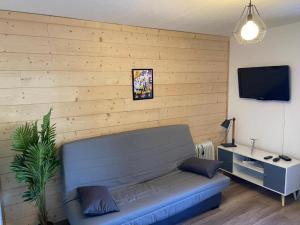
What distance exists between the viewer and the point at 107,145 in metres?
2.65

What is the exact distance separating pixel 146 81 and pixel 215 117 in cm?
145

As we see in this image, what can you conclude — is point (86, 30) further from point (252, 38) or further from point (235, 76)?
point (235, 76)

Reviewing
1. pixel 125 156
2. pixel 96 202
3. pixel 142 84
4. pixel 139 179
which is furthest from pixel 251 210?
pixel 142 84

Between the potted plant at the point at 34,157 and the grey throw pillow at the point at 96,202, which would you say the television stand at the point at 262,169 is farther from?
the potted plant at the point at 34,157

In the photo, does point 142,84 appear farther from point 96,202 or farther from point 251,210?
point 251,210

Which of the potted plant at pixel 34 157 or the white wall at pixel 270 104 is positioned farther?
the white wall at pixel 270 104

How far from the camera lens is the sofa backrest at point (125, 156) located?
2439 millimetres

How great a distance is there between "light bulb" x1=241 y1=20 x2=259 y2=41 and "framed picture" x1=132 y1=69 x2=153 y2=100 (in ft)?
4.83

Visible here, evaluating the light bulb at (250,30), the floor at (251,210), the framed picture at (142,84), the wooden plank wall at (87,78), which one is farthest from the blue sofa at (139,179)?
the light bulb at (250,30)

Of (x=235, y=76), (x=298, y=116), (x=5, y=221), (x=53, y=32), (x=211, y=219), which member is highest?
(x=53, y=32)

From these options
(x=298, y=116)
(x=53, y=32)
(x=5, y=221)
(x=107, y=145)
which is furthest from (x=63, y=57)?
(x=298, y=116)

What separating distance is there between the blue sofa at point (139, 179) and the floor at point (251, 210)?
5.4 inches

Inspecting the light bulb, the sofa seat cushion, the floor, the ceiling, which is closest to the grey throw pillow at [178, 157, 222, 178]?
the sofa seat cushion

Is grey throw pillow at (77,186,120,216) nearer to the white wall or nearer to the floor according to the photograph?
the floor
